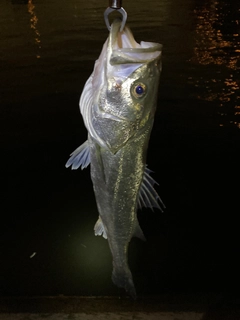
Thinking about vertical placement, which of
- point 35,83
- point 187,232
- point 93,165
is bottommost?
point 187,232

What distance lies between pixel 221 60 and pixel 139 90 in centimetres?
1245

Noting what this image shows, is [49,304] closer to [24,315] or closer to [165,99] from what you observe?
[24,315]

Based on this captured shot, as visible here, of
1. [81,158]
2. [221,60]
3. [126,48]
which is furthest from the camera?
[221,60]

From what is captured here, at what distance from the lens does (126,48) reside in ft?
5.84

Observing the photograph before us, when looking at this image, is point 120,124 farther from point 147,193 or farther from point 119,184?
point 147,193

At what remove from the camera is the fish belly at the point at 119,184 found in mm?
2070

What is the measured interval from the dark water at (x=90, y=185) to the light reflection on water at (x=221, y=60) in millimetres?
63

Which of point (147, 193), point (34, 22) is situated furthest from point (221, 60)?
point (34, 22)

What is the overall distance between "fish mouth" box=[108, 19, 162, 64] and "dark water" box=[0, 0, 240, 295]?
318cm

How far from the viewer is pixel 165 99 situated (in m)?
9.76

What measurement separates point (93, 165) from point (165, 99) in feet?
26.1

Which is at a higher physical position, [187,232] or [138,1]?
[138,1]

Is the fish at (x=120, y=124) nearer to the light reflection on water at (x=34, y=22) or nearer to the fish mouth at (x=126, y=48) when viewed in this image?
the fish mouth at (x=126, y=48)

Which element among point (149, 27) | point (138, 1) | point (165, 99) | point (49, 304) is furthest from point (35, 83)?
point (138, 1)
